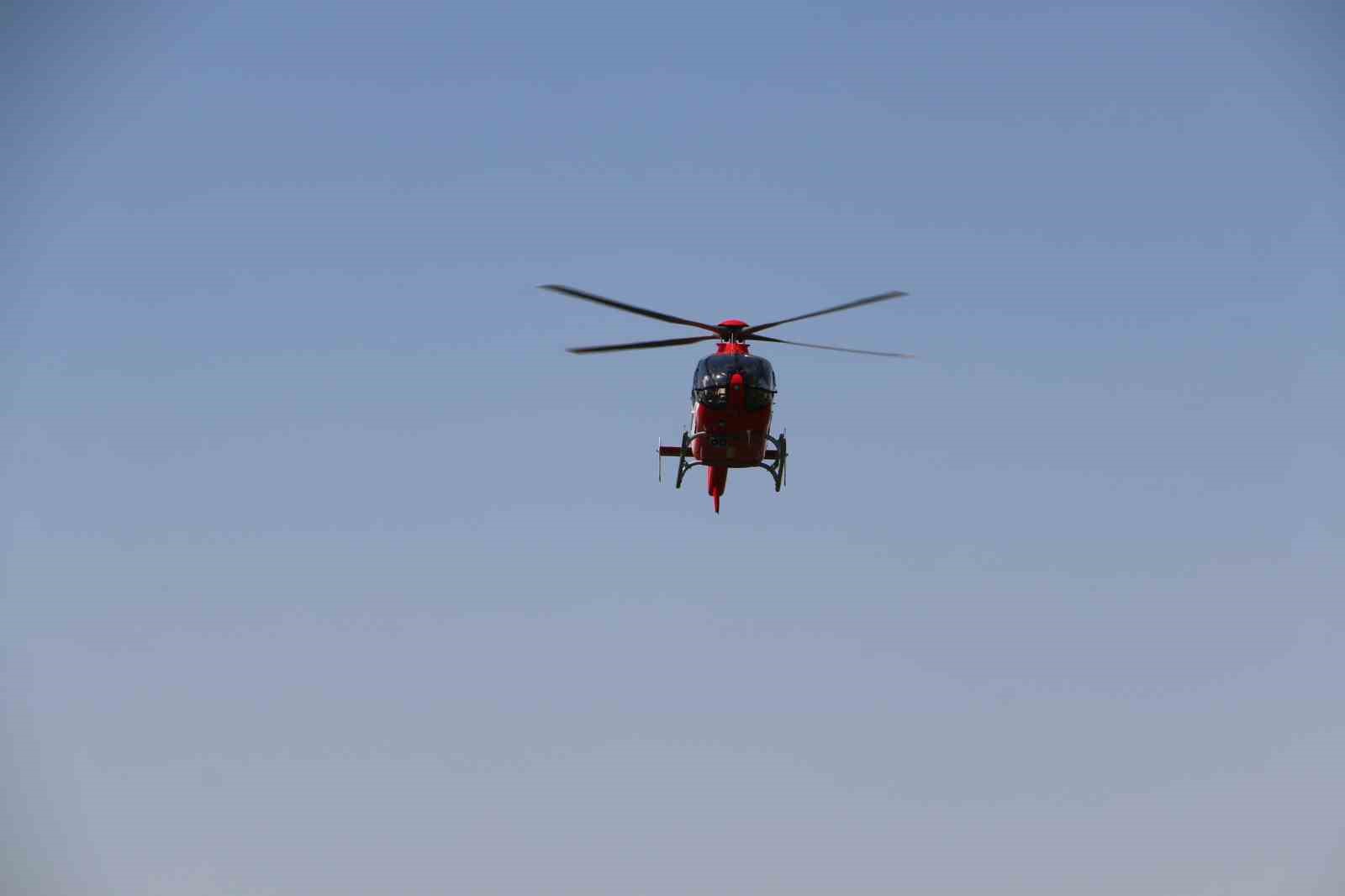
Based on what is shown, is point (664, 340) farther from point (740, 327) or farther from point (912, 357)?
point (912, 357)

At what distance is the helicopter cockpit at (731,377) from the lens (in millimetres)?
68250

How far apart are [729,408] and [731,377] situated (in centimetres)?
128

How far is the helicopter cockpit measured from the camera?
224 ft

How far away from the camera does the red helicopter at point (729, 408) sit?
68312 millimetres

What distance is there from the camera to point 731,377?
68125 millimetres

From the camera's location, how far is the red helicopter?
6831cm

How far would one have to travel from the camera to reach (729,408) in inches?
2694

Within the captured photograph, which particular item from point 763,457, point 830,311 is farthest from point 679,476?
point 830,311

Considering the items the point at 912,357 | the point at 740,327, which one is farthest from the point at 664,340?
the point at 912,357

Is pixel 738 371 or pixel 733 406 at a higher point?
pixel 738 371

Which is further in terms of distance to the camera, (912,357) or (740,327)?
(740,327)

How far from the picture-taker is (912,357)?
2687 inches

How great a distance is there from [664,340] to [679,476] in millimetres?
5854

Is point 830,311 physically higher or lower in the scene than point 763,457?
higher
